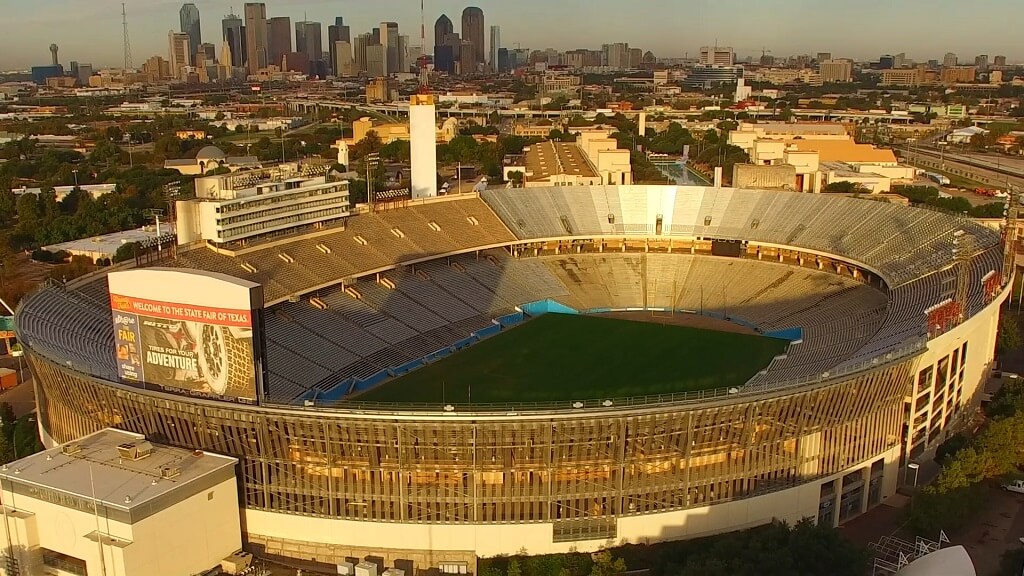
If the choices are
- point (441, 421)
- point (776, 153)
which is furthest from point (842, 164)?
point (441, 421)

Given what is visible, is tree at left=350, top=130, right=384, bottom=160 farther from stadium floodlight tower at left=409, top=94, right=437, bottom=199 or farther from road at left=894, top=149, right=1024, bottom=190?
road at left=894, top=149, right=1024, bottom=190

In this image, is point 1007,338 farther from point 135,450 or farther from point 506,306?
point 135,450

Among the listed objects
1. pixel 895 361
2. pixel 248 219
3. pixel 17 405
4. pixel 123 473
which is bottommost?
pixel 17 405

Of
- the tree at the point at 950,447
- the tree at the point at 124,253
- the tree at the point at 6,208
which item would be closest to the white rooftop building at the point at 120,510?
the tree at the point at 950,447

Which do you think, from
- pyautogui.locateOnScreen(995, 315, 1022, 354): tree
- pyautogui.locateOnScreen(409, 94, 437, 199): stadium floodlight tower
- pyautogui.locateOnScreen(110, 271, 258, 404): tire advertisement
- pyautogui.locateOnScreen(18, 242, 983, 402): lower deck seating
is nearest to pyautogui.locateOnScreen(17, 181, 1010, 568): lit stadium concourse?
pyautogui.locateOnScreen(18, 242, 983, 402): lower deck seating

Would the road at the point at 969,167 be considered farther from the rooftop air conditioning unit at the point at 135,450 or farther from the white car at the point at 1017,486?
the rooftop air conditioning unit at the point at 135,450

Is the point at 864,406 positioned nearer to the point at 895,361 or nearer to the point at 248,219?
the point at 895,361
